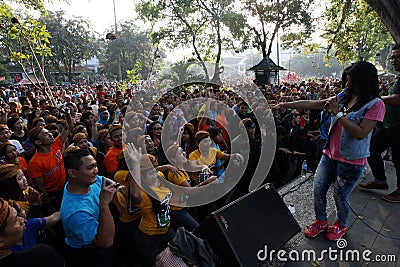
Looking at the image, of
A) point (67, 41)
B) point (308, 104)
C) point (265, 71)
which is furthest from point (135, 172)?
point (67, 41)

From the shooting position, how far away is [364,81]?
2.46 meters

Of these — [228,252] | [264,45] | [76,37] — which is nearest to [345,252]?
[228,252]

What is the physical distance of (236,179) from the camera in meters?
4.10

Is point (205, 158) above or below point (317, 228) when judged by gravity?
above

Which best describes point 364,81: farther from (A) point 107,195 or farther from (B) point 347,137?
(A) point 107,195

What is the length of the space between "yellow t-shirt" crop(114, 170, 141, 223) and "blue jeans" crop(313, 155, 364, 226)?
187 cm

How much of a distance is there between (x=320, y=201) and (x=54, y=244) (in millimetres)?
2611

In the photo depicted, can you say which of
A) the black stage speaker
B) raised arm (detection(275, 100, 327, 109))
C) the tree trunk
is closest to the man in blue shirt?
the black stage speaker

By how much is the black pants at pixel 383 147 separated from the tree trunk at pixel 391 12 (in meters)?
4.52

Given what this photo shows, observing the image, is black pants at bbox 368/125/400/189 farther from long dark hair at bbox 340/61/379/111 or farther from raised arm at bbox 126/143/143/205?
raised arm at bbox 126/143/143/205

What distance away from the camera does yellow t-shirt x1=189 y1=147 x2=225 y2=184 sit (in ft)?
11.4

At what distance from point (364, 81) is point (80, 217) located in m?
2.58

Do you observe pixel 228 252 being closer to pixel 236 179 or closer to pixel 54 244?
pixel 54 244

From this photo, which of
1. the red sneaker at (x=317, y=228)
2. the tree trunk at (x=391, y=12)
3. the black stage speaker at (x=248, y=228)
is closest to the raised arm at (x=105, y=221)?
the black stage speaker at (x=248, y=228)
